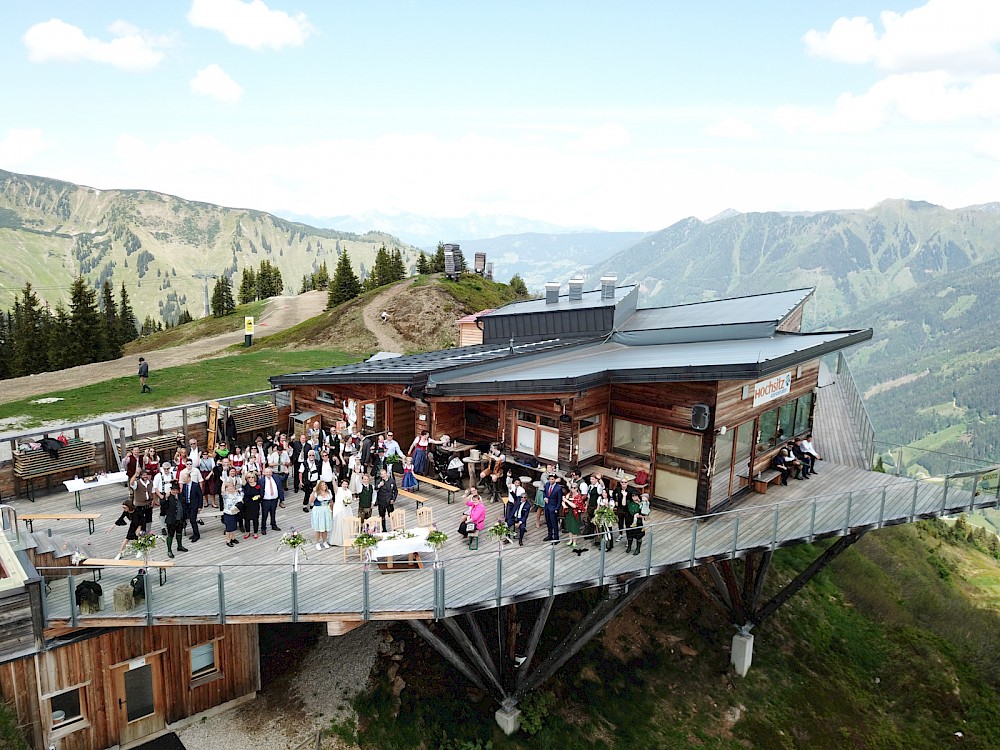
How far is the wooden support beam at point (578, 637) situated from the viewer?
1504 cm

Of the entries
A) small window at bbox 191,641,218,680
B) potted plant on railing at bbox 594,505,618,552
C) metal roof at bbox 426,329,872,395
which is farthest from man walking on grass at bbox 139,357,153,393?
potted plant on railing at bbox 594,505,618,552

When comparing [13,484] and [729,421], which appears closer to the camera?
[729,421]

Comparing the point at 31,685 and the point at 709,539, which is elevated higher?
the point at 709,539

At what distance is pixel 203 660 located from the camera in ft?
47.1

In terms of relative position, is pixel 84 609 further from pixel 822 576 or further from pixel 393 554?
pixel 822 576

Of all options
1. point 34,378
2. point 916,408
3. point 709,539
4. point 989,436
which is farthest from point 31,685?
point 916,408

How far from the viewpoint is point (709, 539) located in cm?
1520

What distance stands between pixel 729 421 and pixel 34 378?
41129 millimetres

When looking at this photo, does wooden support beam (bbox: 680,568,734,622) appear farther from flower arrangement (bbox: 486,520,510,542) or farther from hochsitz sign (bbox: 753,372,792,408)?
flower arrangement (bbox: 486,520,510,542)

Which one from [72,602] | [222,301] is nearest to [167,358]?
[222,301]

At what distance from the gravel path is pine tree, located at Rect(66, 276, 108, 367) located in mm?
53552

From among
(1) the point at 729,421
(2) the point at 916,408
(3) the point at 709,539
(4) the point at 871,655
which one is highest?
(1) the point at 729,421

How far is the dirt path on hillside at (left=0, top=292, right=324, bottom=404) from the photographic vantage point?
124 ft

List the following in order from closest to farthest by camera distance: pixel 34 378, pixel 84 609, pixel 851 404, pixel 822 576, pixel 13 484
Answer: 1. pixel 84 609
2. pixel 13 484
3. pixel 822 576
4. pixel 851 404
5. pixel 34 378
